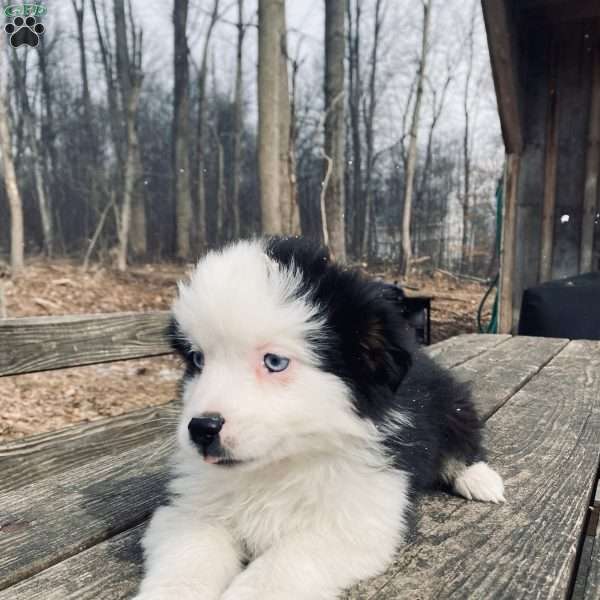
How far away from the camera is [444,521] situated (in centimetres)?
157

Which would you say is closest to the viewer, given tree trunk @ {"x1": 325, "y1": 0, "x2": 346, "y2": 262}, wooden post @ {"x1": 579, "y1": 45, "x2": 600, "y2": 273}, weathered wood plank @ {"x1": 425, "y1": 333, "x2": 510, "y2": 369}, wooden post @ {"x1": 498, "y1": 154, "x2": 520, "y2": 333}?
weathered wood plank @ {"x1": 425, "y1": 333, "x2": 510, "y2": 369}

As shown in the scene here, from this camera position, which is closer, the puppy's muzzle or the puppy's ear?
the puppy's muzzle

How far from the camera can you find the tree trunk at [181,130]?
18516mm

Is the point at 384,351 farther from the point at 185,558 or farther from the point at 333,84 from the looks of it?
the point at 333,84

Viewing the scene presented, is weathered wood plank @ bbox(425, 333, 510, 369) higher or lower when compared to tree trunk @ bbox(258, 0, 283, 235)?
lower

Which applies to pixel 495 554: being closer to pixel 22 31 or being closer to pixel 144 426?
pixel 144 426

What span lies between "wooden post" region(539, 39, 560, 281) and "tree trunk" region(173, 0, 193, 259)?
1365 cm

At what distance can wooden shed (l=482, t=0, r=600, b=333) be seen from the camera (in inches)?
273

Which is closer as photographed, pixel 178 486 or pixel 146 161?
pixel 178 486

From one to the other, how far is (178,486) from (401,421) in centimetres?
62

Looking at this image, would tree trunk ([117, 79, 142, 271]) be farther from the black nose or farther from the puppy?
the black nose

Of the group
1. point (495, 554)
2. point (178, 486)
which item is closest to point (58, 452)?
point (178, 486)

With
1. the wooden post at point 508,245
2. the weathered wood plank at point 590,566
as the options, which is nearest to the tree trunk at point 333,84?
the wooden post at point 508,245

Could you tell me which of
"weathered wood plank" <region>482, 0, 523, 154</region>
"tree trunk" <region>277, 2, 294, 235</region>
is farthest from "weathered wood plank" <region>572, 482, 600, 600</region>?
"tree trunk" <region>277, 2, 294, 235</region>
